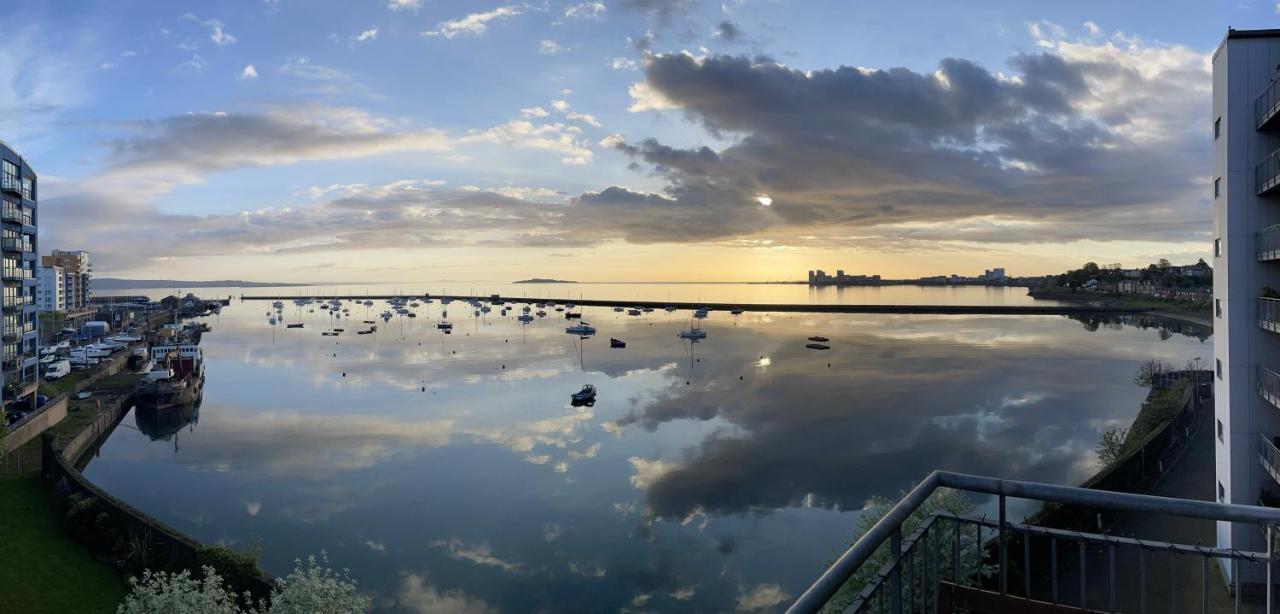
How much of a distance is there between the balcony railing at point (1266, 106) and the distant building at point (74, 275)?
621 feet

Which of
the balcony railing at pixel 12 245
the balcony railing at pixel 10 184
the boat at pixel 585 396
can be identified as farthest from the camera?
the boat at pixel 585 396

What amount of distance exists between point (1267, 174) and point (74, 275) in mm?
195821

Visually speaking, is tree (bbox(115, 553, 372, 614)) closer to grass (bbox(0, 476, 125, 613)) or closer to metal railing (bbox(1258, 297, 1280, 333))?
grass (bbox(0, 476, 125, 613))

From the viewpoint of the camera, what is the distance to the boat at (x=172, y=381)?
50594mm

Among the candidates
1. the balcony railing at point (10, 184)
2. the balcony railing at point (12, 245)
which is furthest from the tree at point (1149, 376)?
the balcony railing at point (10, 184)

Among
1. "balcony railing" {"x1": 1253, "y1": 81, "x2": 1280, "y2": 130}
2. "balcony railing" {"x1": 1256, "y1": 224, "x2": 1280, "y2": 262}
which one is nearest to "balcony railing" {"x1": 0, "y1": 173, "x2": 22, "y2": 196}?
"balcony railing" {"x1": 1253, "y1": 81, "x2": 1280, "y2": 130}

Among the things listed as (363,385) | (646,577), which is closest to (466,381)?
(363,385)

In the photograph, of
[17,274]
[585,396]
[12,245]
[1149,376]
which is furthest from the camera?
[1149,376]

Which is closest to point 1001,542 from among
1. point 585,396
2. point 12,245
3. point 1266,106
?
point 1266,106

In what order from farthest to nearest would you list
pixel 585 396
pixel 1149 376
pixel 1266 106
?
pixel 1149 376
pixel 585 396
pixel 1266 106

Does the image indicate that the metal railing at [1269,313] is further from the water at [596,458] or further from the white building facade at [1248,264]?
the water at [596,458]

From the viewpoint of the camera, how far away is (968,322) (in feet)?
380

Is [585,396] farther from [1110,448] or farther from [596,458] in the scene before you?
[1110,448]

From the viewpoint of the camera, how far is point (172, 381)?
5272 centimetres
